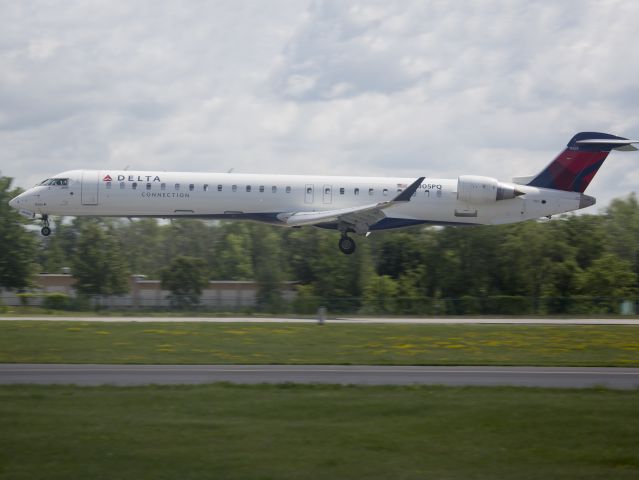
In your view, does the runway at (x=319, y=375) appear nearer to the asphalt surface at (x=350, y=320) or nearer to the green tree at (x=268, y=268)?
the asphalt surface at (x=350, y=320)

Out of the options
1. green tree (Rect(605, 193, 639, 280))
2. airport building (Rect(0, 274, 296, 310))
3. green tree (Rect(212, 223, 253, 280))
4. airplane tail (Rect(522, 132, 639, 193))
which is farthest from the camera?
green tree (Rect(212, 223, 253, 280))

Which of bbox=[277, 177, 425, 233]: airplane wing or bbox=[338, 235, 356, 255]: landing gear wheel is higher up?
bbox=[277, 177, 425, 233]: airplane wing

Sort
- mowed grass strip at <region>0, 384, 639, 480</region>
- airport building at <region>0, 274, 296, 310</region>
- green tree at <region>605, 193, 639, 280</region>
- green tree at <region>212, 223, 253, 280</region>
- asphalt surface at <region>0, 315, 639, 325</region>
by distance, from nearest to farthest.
Result: mowed grass strip at <region>0, 384, 639, 480</region>
asphalt surface at <region>0, 315, 639, 325</region>
airport building at <region>0, 274, 296, 310</region>
green tree at <region>605, 193, 639, 280</region>
green tree at <region>212, 223, 253, 280</region>

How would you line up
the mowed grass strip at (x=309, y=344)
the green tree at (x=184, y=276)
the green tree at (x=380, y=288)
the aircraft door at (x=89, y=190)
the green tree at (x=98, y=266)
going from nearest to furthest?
the mowed grass strip at (x=309, y=344)
the aircraft door at (x=89, y=190)
the green tree at (x=184, y=276)
the green tree at (x=380, y=288)
the green tree at (x=98, y=266)

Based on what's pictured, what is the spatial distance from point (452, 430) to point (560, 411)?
252 centimetres

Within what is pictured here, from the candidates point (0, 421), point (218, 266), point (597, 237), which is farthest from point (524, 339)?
point (218, 266)

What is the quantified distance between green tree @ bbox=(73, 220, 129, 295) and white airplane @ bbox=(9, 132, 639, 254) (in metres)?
22.6

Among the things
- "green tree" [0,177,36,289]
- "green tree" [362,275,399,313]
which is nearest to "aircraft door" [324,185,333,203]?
"green tree" [362,275,399,313]

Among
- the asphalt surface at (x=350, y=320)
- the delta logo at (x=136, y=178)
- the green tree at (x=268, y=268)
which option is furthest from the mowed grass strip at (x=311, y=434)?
the green tree at (x=268, y=268)

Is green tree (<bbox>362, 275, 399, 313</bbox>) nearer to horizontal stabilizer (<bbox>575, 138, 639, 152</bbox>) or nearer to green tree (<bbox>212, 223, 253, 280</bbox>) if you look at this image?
horizontal stabilizer (<bbox>575, 138, 639, 152</bbox>)

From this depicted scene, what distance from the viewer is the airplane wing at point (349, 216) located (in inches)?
1494

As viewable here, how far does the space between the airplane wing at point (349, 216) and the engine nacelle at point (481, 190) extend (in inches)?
138

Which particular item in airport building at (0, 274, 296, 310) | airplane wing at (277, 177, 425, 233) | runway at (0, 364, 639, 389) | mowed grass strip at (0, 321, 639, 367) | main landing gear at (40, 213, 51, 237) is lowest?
airport building at (0, 274, 296, 310)

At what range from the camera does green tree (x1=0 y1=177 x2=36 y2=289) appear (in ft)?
197
